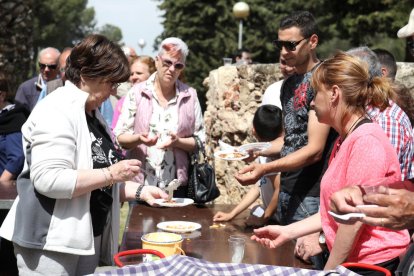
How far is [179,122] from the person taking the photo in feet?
15.0

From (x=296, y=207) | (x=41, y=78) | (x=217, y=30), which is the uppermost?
(x=217, y=30)

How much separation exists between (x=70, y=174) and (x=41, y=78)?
4.26 metres

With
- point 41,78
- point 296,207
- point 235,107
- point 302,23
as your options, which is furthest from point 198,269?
point 41,78

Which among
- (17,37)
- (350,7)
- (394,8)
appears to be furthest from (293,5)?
(17,37)

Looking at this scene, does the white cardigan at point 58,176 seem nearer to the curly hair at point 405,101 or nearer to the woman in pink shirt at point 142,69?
the curly hair at point 405,101

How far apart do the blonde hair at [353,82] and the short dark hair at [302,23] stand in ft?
4.07

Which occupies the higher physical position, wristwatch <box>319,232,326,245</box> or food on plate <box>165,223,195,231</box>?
wristwatch <box>319,232,326,245</box>

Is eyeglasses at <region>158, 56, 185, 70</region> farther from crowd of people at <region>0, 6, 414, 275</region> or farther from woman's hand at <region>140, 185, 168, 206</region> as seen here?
woman's hand at <region>140, 185, 168, 206</region>

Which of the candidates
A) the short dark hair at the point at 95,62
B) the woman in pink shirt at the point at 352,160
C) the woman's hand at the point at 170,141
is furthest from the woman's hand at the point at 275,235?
the woman's hand at the point at 170,141

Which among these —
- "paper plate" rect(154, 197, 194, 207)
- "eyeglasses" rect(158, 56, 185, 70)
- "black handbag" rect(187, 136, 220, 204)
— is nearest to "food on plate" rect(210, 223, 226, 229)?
"paper plate" rect(154, 197, 194, 207)

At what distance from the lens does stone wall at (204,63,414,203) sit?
21.0 feet

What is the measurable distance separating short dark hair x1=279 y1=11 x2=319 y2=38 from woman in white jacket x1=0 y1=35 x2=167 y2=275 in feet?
4.21

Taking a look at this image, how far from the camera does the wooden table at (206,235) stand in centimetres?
283

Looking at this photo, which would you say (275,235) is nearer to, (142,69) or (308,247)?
(308,247)
